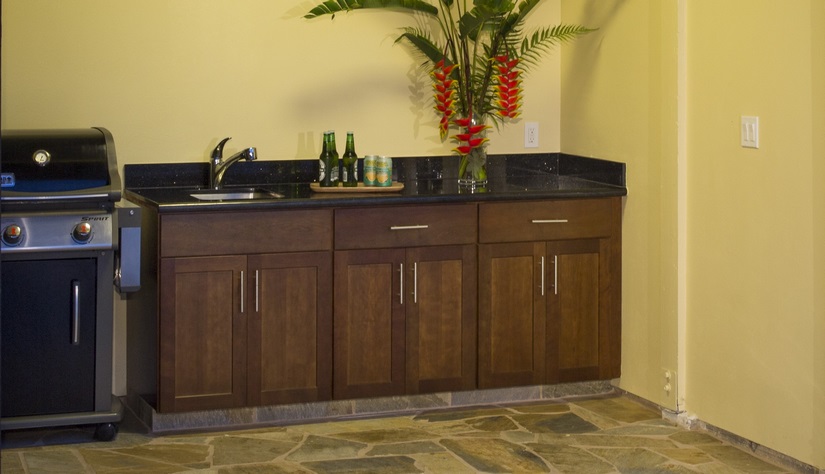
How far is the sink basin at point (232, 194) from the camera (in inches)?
145

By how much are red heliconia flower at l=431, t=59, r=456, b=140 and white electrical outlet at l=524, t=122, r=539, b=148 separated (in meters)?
0.46

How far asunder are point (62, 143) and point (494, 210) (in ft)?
5.30

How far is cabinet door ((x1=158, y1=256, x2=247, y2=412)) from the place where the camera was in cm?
332

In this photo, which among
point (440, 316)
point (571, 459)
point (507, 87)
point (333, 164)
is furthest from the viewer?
point (507, 87)

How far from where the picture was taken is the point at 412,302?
360 cm

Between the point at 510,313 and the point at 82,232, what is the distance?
5.42ft

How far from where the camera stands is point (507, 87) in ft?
12.7

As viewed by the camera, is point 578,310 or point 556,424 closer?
point 556,424

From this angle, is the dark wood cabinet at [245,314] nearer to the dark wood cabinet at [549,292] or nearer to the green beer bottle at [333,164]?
the green beer bottle at [333,164]

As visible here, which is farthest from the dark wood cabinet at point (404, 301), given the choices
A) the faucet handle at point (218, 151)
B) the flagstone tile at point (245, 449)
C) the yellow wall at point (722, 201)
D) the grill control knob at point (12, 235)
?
the grill control knob at point (12, 235)

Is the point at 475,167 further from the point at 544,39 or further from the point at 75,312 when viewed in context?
the point at 75,312

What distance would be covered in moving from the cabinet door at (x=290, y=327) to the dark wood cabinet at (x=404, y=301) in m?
0.06

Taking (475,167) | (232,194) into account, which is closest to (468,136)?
(475,167)

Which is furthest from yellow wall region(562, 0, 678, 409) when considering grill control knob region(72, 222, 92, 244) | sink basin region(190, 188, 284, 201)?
grill control knob region(72, 222, 92, 244)
